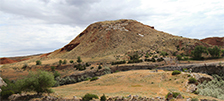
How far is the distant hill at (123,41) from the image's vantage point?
5730 cm

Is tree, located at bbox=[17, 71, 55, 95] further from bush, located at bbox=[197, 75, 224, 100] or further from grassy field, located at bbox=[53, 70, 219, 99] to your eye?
bush, located at bbox=[197, 75, 224, 100]

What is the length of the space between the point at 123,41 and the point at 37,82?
55484 mm

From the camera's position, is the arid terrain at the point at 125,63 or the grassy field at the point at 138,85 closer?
the grassy field at the point at 138,85

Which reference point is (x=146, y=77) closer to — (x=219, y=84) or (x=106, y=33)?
(x=219, y=84)

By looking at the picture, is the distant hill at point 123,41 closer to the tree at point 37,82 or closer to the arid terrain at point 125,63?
the arid terrain at point 125,63

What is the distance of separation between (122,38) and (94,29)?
75.3ft

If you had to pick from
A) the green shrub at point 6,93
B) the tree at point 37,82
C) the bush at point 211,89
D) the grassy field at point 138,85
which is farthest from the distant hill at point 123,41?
the green shrub at point 6,93

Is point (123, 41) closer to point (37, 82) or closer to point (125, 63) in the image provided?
point (125, 63)

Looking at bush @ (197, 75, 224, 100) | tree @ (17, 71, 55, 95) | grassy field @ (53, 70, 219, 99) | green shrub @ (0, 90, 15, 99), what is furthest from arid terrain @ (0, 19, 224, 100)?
green shrub @ (0, 90, 15, 99)

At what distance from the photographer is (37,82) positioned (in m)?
16.7

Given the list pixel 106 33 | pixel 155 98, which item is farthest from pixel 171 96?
pixel 106 33

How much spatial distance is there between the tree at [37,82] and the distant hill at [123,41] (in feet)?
118

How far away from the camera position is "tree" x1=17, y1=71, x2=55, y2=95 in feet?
54.9

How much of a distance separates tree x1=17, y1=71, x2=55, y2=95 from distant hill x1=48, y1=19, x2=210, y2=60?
118ft
